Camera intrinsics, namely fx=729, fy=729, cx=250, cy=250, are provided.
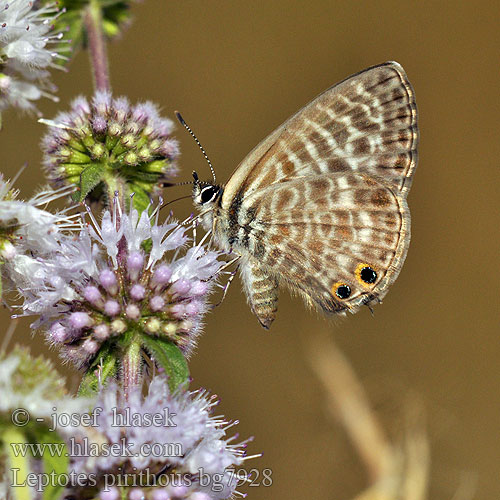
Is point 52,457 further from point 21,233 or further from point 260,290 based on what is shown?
point 260,290

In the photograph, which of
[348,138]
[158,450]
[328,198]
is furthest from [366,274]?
[158,450]

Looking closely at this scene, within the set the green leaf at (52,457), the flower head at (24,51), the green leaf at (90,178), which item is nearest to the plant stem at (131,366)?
the green leaf at (52,457)

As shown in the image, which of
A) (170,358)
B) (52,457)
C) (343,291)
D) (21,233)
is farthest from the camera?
(343,291)

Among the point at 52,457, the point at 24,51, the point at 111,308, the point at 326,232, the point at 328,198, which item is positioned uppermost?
the point at 24,51

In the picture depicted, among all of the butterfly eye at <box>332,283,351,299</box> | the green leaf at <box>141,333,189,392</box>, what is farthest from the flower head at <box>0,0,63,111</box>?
the butterfly eye at <box>332,283,351,299</box>

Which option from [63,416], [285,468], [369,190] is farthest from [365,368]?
[63,416]

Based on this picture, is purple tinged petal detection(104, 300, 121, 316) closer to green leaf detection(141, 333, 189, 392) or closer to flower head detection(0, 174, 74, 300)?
green leaf detection(141, 333, 189, 392)
